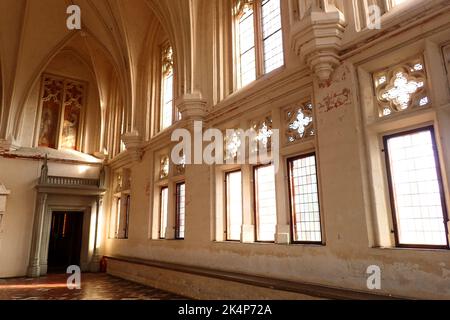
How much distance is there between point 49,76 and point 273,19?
1008cm

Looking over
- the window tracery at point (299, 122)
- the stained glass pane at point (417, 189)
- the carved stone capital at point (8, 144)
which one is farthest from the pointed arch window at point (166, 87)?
the stained glass pane at point (417, 189)

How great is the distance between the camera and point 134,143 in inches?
387

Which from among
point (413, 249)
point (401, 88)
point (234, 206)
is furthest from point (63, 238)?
Result: point (401, 88)

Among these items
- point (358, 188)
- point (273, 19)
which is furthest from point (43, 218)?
point (358, 188)

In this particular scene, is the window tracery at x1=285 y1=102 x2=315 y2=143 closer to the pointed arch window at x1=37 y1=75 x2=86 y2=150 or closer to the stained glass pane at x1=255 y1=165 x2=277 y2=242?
the stained glass pane at x1=255 y1=165 x2=277 y2=242

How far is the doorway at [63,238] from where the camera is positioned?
12428 millimetres

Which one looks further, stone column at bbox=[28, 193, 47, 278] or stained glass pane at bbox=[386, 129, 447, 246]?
stone column at bbox=[28, 193, 47, 278]

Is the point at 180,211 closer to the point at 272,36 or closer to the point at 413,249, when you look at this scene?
the point at 272,36

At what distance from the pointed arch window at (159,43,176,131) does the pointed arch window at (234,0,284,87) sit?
3.00 m

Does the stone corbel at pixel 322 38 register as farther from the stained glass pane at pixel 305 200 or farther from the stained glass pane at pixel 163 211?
the stained glass pane at pixel 163 211

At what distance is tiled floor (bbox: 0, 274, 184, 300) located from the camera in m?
6.94

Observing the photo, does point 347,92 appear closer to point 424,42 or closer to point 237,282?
point 424,42

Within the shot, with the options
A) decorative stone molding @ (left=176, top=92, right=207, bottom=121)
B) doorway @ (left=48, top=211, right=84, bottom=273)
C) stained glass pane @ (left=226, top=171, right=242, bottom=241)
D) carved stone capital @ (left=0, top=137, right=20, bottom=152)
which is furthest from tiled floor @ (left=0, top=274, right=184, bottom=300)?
carved stone capital @ (left=0, top=137, right=20, bottom=152)
